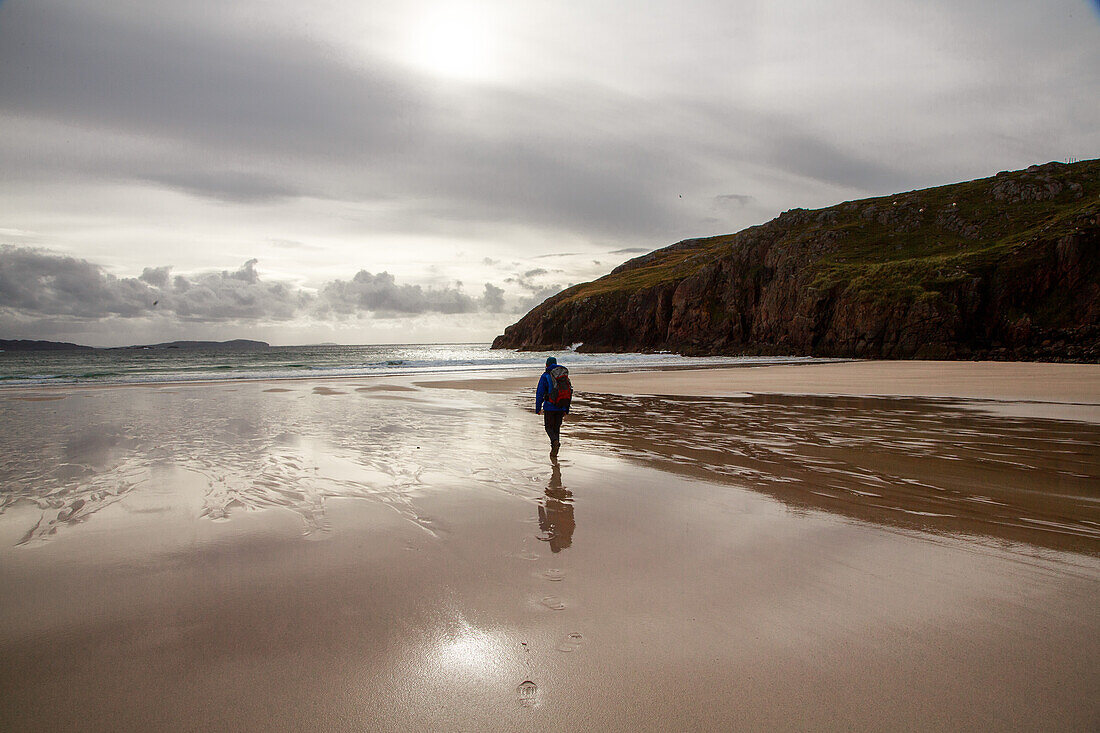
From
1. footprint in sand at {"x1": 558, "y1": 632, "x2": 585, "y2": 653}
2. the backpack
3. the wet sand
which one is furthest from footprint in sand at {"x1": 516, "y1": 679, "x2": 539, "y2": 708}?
the backpack

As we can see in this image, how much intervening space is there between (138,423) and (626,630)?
49.3 feet

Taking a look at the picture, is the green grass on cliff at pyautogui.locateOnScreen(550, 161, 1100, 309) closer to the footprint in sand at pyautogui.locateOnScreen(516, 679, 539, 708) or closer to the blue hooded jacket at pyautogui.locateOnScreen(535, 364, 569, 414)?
the blue hooded jacket at pyautogui.locateOnScreen(535, 364, 569, 414)

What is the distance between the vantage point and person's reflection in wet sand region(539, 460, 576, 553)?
5375 mm

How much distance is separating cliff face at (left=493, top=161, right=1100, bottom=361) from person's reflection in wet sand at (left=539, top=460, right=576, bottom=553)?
48048 millimetres

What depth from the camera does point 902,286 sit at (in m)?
51.7

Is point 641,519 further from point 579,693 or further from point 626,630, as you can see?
point 579,693

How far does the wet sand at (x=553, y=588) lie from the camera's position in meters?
2.89

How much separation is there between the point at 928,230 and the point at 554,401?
7278cm

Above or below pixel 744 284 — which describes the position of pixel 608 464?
below

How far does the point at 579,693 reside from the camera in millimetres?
2947

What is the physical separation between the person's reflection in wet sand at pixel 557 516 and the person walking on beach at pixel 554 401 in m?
1.73

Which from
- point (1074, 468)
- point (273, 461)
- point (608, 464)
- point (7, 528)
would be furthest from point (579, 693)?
point (1074, 468)

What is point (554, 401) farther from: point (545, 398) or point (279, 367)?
point (279, 367)

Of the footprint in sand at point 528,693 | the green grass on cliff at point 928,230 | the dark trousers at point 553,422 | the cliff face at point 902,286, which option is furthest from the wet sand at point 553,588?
the green grass on cliff at point 928,230
